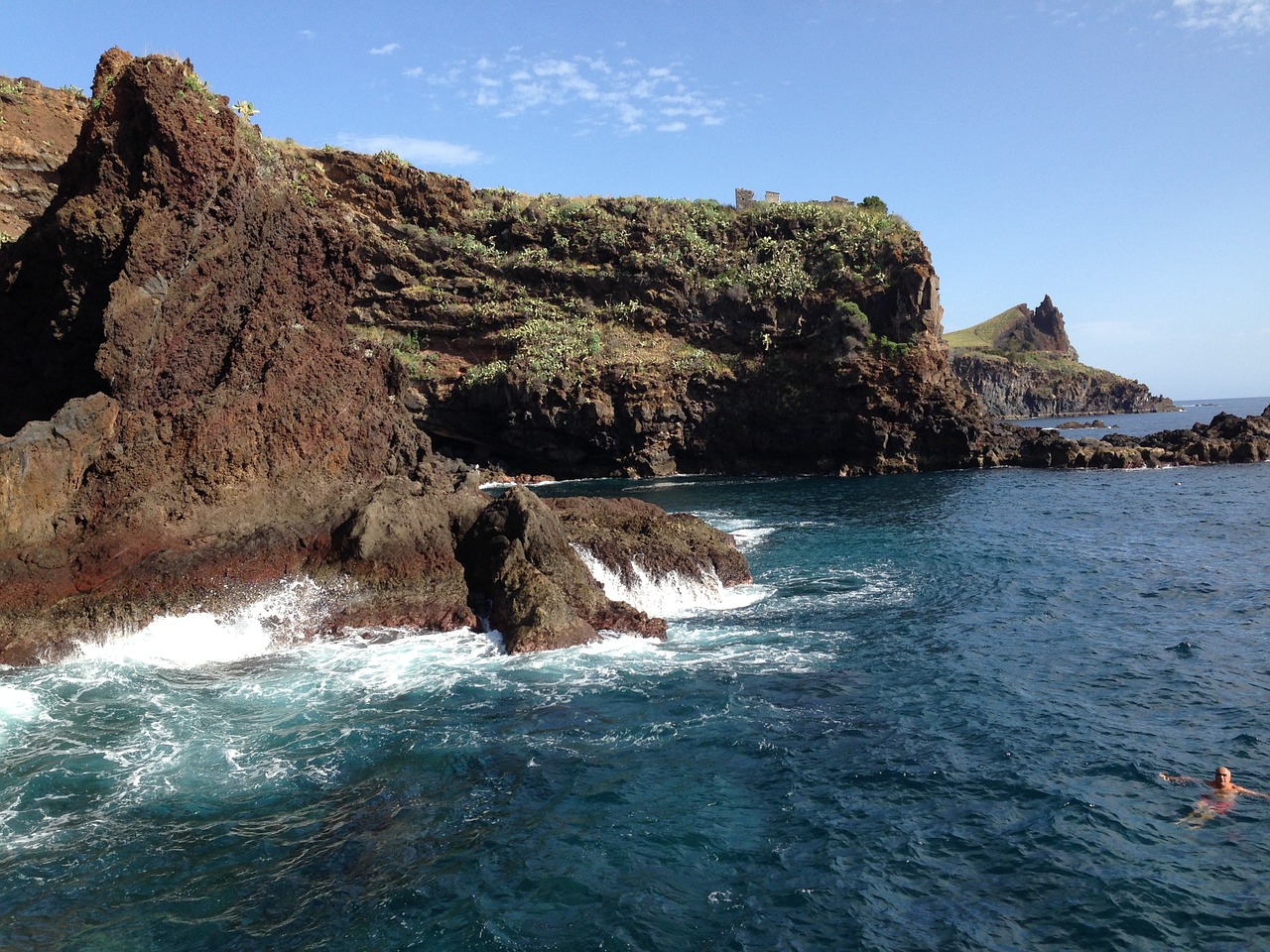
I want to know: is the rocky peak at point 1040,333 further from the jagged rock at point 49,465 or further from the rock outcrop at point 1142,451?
the jagged rock at point 49,465

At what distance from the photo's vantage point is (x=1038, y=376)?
150 metres

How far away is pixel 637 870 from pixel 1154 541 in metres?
26.1

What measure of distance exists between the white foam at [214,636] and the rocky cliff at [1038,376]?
129 metres

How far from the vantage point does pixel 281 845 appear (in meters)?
9.42

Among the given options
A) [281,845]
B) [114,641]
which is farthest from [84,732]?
[281,845]

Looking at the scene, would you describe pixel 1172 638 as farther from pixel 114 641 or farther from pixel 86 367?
pixel 86 367

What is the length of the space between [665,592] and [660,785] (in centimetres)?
1057

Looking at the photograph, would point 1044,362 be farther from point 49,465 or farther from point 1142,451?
point 49,465

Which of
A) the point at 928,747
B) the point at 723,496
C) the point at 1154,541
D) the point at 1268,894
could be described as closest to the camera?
the point at 1268,894

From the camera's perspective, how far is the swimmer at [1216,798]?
10062mm

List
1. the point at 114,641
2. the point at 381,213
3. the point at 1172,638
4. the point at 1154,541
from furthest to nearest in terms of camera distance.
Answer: the point at 381,213 < the point at 1154,541 < the point at 1172,638 < the point at 114,641

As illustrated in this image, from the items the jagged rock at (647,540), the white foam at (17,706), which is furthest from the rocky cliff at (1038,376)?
the white foam at (17,706)

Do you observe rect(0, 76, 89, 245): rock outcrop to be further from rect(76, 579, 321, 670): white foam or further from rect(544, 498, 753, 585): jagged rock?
rect(544, 498, 753, 585): jagged rock

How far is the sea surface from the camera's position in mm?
8227
